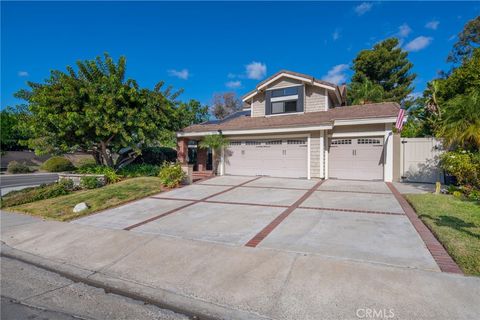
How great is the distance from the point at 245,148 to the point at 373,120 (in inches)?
264

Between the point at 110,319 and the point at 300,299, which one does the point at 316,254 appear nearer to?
the point at 300,299

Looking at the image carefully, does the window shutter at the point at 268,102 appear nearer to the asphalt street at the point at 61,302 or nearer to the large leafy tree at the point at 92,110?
the large leafy tree at the point at 92,110

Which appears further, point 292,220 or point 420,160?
point 420,160

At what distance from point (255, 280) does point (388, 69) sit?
94.0 ft

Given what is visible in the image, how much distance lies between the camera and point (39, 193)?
10.3m

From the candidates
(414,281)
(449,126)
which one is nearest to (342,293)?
(414,281)

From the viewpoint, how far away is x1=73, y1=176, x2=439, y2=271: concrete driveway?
441 cm

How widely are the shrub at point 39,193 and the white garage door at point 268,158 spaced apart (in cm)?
810

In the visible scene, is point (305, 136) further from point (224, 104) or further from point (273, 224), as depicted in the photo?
→ point (224, 104)

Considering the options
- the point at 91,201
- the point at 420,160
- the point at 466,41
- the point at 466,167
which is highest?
the point at 466,41

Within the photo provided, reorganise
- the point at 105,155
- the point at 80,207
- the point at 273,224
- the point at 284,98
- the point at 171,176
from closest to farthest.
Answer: the point at 273,224 < the point at 80,207 < the point at 171,176 < the point at 105,155 < the point at 284,98

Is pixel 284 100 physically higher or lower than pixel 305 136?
higher

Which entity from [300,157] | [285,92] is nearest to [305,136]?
[300,157]

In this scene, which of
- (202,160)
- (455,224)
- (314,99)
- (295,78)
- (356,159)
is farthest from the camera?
(202,160)
